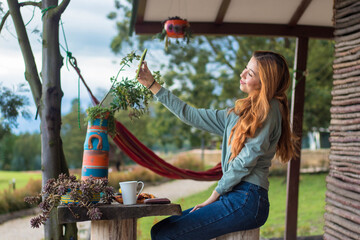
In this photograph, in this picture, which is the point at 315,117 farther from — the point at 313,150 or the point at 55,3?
the point at 55,3

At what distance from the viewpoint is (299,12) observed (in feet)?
11.3

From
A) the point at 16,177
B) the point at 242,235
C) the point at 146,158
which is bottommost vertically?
the point at 16,177

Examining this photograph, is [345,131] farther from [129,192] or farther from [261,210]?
[129,192]

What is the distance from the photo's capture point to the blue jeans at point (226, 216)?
166cm

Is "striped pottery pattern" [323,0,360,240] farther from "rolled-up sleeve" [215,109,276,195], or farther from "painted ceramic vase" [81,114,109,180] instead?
"painted ceramic vase" [81,114,109,180]

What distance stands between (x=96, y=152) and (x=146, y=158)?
914 mm

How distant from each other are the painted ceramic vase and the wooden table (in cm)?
26

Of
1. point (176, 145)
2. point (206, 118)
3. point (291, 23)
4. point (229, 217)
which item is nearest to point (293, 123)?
point (291, 23)

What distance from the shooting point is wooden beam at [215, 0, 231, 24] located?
330 cm

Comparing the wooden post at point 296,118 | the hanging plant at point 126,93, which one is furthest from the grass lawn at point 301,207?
the hanging plant at point 126,93

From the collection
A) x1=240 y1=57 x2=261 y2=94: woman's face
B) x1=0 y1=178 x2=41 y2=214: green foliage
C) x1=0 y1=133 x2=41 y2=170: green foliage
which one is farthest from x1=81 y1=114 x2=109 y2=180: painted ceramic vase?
x1=0 y1=133 x2=41 y2=170: green foliage

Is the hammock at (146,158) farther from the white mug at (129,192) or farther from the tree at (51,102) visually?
the white mug at (129,192)

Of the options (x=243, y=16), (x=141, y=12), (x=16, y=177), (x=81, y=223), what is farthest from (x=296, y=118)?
(x=16, y=177)

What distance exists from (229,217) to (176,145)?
24.6 feet
